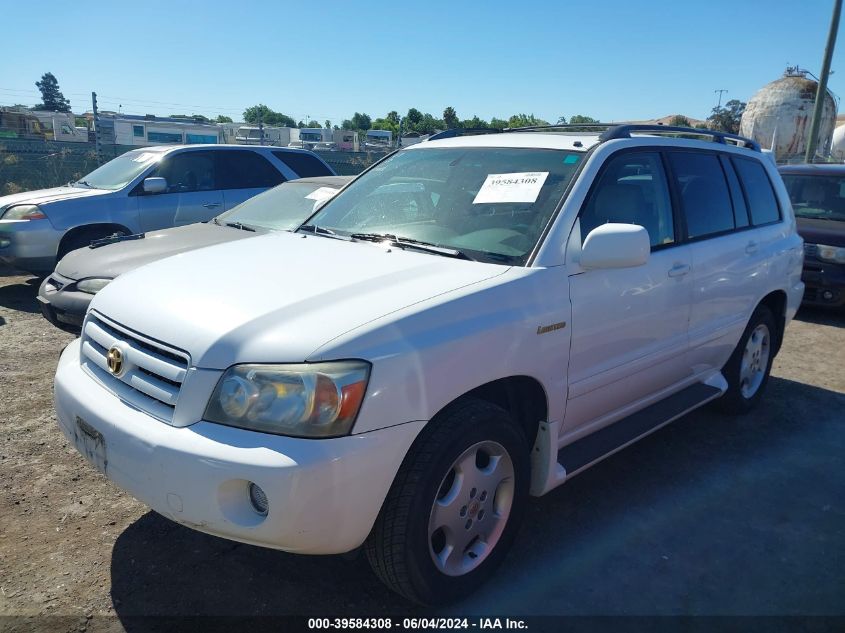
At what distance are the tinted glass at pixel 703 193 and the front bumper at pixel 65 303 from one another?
165 inches

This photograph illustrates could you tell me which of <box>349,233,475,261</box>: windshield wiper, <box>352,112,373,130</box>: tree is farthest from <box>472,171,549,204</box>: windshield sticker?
<box>352,112,373,130</box>: tree

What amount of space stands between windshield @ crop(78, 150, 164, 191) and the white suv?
4.74 meters

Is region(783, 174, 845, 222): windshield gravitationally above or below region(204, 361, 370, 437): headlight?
above

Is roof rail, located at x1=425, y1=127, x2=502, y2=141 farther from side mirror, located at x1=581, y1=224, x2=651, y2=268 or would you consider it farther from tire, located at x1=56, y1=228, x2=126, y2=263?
tire, located at x1=56, y1=228, x2=126, y2=263

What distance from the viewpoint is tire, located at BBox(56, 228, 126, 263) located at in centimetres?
729

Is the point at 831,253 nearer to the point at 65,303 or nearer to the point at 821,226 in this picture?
the point at 821,226

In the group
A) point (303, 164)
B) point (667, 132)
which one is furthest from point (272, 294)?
point (303, 164)

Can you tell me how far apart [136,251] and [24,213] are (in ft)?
9.23

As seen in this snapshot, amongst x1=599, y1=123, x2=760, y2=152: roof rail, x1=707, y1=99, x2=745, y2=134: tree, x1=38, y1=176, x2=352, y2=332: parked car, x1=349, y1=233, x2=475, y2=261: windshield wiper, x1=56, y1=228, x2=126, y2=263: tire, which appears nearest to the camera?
x1=349, y1=233, x2=475, y2=261: windshield wiper

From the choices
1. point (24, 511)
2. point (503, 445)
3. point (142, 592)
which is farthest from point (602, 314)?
point (24, 511)

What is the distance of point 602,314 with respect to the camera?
121 inches

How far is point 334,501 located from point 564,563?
136cm

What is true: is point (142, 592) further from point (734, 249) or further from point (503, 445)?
point (734, 249)

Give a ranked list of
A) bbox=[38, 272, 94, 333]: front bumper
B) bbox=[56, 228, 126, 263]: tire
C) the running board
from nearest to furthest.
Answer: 1. the running board
2. bbox=[38, 272, 94, 333]: front bumper
3. bbox=[56, 228, 126, 263]: tire
